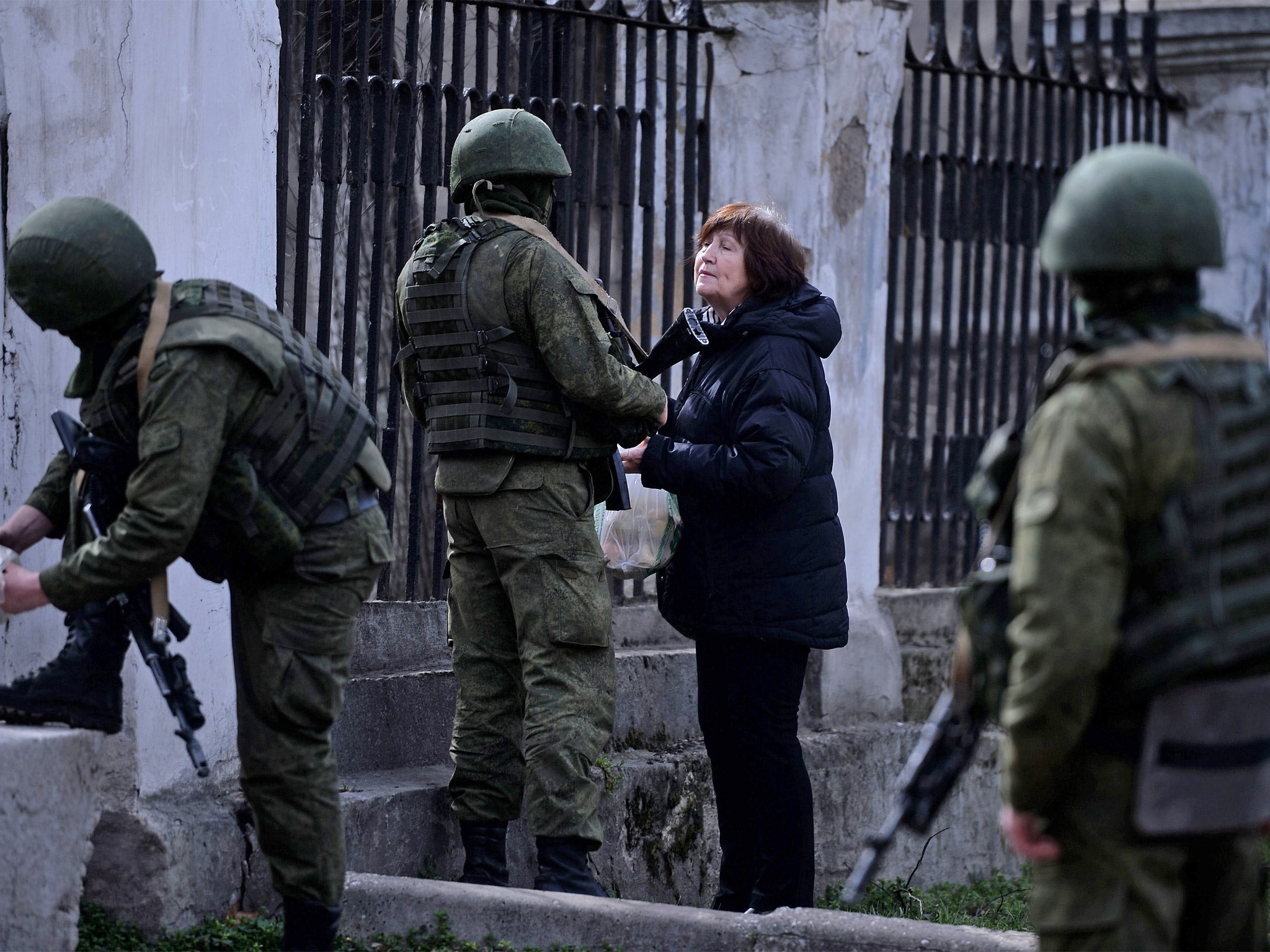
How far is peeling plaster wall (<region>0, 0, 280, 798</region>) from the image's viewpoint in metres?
3.97

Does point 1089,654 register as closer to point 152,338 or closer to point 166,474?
point 166,474

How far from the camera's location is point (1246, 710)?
92.8 inches

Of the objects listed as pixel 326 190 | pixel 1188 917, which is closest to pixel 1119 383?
pixel 1188 917

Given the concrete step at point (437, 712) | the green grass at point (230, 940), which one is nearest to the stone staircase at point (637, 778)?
the concrete step at point (437, 712)

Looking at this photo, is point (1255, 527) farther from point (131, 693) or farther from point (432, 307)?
point (131, 693)

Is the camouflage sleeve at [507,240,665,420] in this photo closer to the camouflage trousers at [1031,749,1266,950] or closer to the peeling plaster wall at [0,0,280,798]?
the peeling plaster wall at [0,0,280,798]

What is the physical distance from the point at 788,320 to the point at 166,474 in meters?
1.71

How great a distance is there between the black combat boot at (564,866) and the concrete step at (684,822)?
453 millimetres

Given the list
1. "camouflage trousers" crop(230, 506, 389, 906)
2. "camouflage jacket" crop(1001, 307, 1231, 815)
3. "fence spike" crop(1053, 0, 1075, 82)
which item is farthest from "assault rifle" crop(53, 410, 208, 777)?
"fence spike" crop(1053, 0, 1075, 82)

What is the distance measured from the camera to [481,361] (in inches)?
162

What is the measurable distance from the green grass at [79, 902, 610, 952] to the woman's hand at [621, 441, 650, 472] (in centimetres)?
117

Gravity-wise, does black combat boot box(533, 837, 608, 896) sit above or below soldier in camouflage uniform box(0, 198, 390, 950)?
below

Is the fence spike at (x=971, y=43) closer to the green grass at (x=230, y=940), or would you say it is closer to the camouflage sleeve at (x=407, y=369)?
the camouflage sleeve at (x=407, y=369)

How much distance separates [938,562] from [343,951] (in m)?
3.28
